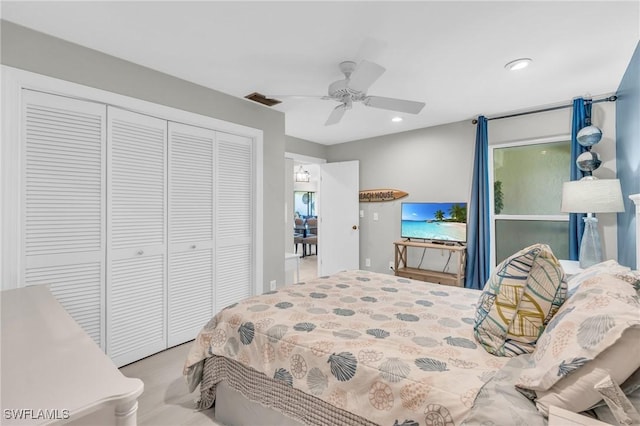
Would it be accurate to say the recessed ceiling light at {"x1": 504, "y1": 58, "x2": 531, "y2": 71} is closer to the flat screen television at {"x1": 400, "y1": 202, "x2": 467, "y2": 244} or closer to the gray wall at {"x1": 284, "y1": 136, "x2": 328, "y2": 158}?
the flat screen television at {"x1": 400, "y1": 202, "x2": 467, "y2": 244}

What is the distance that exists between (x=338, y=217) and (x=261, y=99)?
2.69 m

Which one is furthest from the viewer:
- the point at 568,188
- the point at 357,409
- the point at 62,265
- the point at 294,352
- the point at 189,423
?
the point at 568,188

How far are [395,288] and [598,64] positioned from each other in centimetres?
246

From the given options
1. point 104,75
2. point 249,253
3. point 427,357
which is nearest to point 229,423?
point 427,357

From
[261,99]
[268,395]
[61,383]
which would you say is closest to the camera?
[61,383]

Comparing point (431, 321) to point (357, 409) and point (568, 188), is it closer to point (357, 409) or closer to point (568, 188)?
point (357, 409)

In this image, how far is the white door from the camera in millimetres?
5258

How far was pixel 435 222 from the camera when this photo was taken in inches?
169

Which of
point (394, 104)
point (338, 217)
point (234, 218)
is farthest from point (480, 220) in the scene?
point (234, 218)

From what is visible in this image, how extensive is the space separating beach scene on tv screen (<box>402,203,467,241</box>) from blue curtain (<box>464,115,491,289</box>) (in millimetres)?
138

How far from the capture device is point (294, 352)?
4.81ft

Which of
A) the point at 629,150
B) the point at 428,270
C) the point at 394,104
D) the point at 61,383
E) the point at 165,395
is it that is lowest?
the point at 165,395

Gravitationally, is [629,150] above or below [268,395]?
above

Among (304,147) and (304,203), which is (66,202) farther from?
(304,203)
